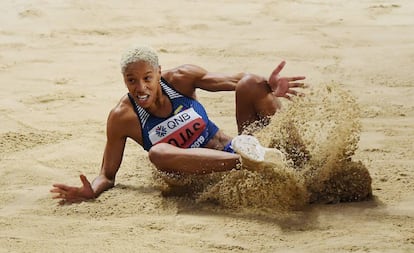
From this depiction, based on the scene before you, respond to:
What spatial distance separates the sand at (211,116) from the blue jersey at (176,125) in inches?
9.2

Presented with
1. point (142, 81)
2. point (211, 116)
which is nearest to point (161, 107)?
point (142, 81)

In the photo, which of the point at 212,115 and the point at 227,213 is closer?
the point at 227,213

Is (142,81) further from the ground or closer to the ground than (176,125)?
further from the ground

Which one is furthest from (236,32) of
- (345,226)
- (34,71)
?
(345,226)

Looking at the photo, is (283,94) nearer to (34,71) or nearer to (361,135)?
(361,135)

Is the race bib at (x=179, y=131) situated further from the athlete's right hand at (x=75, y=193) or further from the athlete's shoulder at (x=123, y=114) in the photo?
the athlete's right hand at (x=75, y=193)

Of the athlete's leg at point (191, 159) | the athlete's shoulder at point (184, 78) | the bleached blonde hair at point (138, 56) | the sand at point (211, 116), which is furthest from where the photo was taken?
the athlete's shoulder at point (184, 78)

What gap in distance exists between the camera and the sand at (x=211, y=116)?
319 centimetres

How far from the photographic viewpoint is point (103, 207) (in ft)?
11.6

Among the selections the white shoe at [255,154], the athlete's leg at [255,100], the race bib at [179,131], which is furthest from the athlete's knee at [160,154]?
the athlete's leg at [255,100]

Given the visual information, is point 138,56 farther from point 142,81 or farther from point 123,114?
point 123,114

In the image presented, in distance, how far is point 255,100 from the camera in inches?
145

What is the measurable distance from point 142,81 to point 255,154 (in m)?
0.62

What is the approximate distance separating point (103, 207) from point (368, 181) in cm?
112
